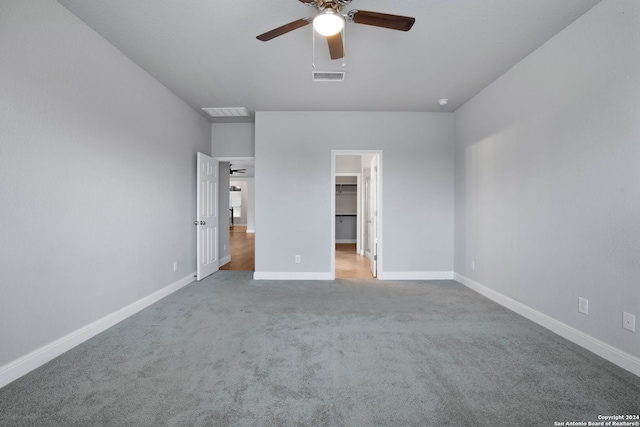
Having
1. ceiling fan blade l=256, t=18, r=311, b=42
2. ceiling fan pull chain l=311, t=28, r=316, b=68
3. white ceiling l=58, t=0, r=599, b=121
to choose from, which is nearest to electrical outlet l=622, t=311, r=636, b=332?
white ceiling l=58, t=0, r=599, b=121

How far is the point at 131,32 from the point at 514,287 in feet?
14.7

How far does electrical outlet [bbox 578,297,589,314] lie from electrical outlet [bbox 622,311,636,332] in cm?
26

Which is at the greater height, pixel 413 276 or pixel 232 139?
pixel 232 139

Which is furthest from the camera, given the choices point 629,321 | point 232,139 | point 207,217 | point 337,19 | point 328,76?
point 232,139

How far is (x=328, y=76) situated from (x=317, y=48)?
21.2 inches

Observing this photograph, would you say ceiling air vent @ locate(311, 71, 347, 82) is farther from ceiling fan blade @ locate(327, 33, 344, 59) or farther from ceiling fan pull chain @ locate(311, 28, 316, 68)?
ceiling fan blade @ locate(327, 33, 344, 59)

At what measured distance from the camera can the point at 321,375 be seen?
A: 1.86 metres

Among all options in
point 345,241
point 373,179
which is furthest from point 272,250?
point 345,241

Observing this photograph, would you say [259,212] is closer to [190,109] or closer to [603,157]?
[190,109]

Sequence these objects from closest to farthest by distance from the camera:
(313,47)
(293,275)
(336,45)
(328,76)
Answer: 1. (336,45)
2. (313,47)
3. (328,76)
4. (293,275)

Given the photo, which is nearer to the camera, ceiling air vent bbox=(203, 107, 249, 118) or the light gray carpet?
the light gray carpet

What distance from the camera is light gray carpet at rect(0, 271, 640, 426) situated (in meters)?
1.50

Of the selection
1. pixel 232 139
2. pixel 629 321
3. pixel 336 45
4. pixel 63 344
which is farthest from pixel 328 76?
pixel 63 344

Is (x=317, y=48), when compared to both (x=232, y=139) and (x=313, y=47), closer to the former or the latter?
(x=313, y=47)
